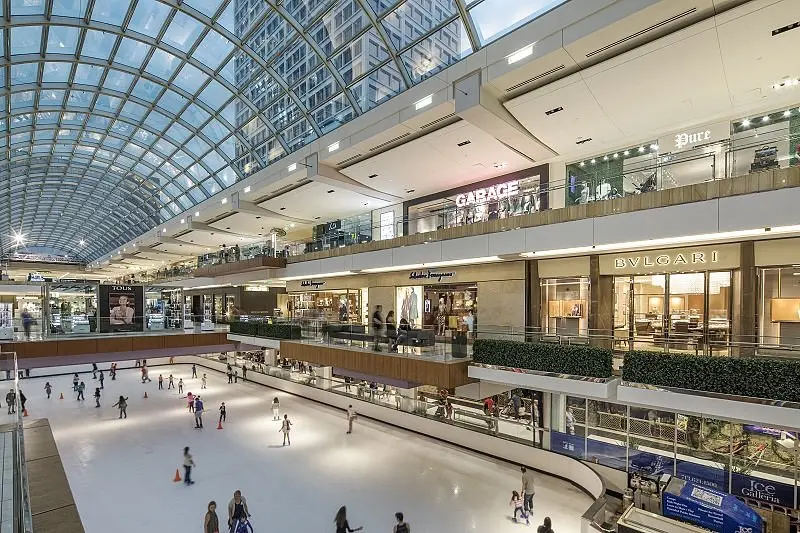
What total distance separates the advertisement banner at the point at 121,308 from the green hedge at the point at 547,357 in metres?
19.3

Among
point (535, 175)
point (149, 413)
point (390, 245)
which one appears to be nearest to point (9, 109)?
point (149, 413)

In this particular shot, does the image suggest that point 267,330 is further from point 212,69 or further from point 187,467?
point 212,69

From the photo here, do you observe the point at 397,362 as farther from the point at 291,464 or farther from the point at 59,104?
the point at 59,104

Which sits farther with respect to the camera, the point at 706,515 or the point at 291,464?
the point at 291,464

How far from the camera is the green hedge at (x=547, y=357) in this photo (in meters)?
11.8

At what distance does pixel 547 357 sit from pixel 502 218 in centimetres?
528

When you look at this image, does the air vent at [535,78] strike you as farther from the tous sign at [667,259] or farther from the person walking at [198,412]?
the person walking at [198,412]

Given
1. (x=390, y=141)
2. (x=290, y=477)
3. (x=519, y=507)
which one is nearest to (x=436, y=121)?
(x=390, y=141)

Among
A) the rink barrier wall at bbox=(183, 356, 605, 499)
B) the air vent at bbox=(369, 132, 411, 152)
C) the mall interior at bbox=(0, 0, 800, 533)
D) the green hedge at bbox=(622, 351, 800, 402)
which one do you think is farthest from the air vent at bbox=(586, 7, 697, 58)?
the rink barrier wall at bbox=(183, 356, 605, 499)

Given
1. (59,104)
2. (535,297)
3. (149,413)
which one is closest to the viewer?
(535,297)

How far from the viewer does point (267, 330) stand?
2495 centimetres

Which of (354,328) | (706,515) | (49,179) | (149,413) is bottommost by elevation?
(149,413)

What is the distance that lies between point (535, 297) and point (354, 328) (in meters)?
7.92

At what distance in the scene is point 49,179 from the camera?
4344 cm
